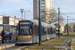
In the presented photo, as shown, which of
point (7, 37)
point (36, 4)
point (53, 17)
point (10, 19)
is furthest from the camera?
point (36, 4)

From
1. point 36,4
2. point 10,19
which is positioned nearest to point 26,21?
point 10,19

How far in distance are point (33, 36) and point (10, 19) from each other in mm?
76201

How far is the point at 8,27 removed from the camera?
51.4 m

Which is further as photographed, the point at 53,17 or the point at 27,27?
the point at 53,17

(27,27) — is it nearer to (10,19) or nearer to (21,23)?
(21,23)

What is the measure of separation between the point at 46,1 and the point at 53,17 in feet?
206

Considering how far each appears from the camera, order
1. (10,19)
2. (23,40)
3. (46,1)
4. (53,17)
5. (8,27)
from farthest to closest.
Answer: (46,1) < (10,19) < (53,17) < (8,27) < (23,40)

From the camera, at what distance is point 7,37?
27109 mm

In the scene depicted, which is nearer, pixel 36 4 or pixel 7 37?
pixel 7 37

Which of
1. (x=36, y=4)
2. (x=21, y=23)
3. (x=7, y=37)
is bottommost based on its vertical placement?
(x=7, y=37)

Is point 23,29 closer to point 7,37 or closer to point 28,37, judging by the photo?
point 28,37

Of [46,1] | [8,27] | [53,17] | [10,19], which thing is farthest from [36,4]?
[8,27]

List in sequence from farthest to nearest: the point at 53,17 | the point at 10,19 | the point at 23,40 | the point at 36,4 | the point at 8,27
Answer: the point at 36,4
the point at 10,19
the point at 53,17
the point at 8,27
the point at 23,40

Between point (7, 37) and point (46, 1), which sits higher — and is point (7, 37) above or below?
below
